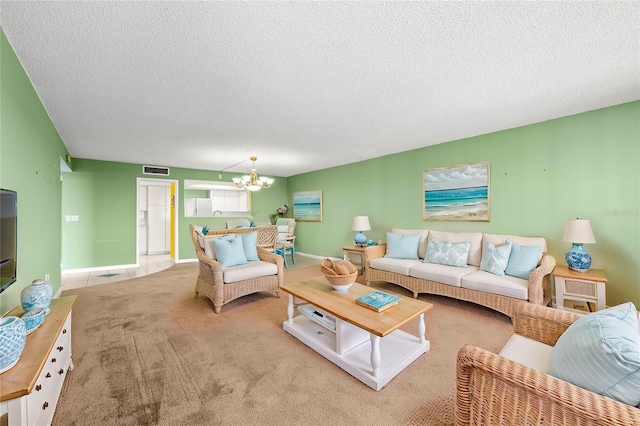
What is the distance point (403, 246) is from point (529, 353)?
2.67 meters

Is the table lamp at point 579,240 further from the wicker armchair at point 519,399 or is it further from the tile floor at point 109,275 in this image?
the tile floor at point 109,275

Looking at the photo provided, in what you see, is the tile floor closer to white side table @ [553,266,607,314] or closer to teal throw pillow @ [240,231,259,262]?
teal throw pillow @ [240,231,259,262]

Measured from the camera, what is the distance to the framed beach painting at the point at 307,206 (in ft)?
22.2

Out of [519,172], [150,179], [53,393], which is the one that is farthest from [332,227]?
[53,393]

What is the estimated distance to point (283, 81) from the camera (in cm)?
226

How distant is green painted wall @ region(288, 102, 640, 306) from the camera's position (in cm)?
277

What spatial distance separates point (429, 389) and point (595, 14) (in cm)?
256

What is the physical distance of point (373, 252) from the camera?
13.8 feet

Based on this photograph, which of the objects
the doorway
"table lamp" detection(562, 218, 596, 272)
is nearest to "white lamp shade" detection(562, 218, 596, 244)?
"table lamp" detection(562, 218, 596, 272)

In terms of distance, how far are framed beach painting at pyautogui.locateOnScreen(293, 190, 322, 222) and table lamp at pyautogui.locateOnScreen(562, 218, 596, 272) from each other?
478 centimetres


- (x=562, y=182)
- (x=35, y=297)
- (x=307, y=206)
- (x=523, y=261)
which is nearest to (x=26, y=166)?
(x=35, y=297)

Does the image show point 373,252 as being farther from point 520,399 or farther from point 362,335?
point 520,399

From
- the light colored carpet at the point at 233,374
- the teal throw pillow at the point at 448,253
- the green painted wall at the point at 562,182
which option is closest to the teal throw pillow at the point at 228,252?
the light colored carpet at the point at 233,374

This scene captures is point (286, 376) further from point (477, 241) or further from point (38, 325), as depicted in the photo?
point (477, 241)
